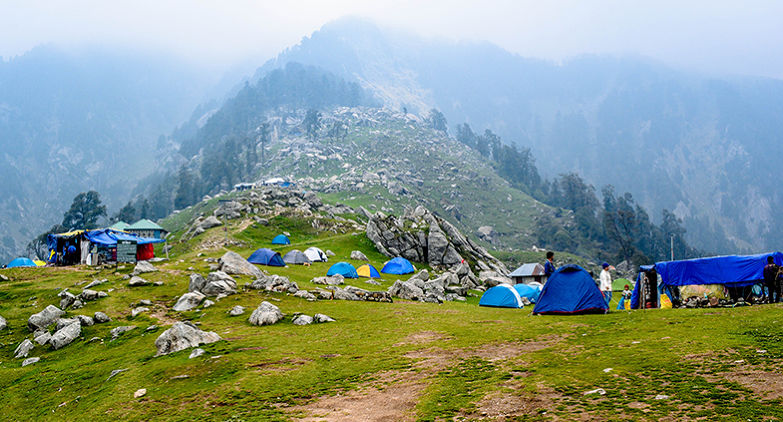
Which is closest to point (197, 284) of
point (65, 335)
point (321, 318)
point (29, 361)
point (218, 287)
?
point (218, 287)

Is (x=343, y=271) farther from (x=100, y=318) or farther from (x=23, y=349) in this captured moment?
(x=23, y=349)

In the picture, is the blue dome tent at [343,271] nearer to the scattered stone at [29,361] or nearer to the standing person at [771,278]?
the scattered stone at [29,361]

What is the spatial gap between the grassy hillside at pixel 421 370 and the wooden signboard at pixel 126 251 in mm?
30347

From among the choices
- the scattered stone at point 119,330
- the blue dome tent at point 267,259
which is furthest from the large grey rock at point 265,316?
the blue dome tent at point 267,259

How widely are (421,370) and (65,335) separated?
18820 mm

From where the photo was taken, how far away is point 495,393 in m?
10.9

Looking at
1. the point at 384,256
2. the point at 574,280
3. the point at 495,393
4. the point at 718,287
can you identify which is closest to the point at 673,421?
the point at 495,393

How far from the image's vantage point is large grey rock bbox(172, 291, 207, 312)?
89.0 feet

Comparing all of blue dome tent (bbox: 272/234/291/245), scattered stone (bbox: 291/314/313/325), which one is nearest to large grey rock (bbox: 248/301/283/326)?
scattered stone (bbox: 291/314/313/325)

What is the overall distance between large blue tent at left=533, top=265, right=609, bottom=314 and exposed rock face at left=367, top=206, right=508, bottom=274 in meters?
41.5

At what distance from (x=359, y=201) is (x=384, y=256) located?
9342 cm

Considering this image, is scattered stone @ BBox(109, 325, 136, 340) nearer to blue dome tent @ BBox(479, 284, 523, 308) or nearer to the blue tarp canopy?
blue dome tent @ BBox(479, 284, 523, 308)

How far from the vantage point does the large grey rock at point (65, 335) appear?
2153 cm

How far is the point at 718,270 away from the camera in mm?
28016
